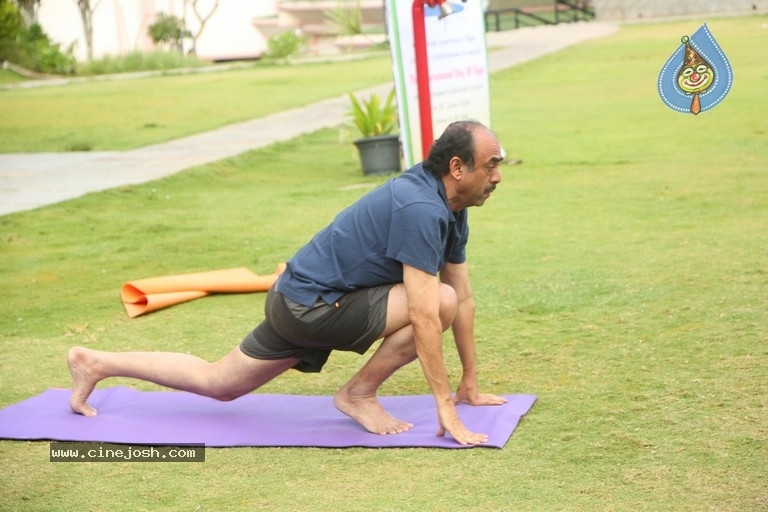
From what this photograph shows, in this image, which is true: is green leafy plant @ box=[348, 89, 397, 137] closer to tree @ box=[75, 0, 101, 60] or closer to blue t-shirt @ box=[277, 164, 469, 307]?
blue t-shirt @ box=[277, 164, 469, 307]

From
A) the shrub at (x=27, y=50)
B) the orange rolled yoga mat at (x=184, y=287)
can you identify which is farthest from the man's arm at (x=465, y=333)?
the shrub at (x=27, y=50)

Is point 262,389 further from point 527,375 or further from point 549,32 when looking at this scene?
point 549,32

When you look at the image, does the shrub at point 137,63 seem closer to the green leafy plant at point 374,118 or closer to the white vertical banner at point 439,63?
the green leafy plant at point 374,118

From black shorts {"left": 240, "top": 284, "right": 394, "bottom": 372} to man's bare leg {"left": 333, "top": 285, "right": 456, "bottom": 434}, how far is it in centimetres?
5

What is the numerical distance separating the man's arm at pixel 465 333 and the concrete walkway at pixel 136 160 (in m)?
5.89

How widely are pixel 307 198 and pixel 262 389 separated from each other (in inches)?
197

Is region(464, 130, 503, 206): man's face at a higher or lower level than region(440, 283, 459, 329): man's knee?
higher

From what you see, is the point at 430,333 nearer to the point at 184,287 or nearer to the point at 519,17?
the point at 184,287

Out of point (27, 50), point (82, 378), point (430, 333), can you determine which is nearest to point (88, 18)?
point (27, 50)

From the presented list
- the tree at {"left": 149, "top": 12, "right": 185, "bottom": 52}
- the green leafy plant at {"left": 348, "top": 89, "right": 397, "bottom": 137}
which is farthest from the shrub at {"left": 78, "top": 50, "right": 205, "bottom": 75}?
the green leafy plant at {"left": 348, "top": 89, "right": 397, "bottom": 137}

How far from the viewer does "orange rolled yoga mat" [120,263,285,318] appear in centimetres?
623

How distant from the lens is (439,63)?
30.1ft

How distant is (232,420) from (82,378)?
0.59 m

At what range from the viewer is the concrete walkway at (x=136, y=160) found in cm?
1031
